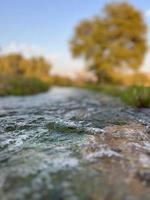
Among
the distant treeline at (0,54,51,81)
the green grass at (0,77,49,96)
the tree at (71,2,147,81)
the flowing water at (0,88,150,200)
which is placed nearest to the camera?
the flowing water at (0,88,150,200)

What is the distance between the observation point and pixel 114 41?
3353cm

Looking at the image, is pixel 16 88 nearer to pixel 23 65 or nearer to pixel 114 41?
pixel 114 41

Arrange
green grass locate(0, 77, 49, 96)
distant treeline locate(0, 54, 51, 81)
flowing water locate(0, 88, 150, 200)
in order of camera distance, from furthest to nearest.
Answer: distant treeline locate(0, 54, 51, 81)
green grass locate(0, 77, 49, 96)
flowing water locate(0, 88, 150, 200)

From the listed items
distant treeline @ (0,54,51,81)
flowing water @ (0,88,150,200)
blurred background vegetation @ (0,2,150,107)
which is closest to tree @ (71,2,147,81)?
blurred background vegetation @ (0,2,150,107)

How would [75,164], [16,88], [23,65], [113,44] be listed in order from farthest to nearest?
[23,65]
[113,44]
[16,88]
[75,164]

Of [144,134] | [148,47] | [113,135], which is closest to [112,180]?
[113,135]

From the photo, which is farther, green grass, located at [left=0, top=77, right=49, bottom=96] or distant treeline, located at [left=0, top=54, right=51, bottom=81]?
distant treeline, located at [left=0, top=54, right=51, bottom=81]

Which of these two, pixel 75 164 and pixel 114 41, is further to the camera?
pixel 114 41

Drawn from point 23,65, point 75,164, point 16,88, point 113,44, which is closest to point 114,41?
point 113,44

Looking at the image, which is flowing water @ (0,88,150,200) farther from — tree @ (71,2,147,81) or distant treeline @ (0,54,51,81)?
distant treeline @ (0,54,51,81)

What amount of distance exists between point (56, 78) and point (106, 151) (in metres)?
42.0

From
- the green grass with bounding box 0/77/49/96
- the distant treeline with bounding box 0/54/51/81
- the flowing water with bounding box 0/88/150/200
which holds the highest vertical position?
the distant treeline with bounding box 0/54/51/81

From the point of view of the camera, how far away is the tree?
32.8 metres

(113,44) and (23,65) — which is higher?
(113,44)
